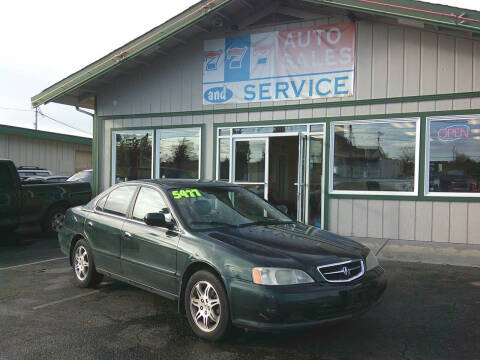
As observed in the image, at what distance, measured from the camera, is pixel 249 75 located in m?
10.4

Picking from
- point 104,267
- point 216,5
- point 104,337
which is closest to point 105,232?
point 104,267

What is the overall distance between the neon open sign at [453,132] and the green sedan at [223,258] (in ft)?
15.7

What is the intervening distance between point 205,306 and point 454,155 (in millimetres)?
6598

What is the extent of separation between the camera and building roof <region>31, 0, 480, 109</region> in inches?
300

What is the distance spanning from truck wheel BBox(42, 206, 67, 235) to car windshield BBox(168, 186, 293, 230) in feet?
22.3

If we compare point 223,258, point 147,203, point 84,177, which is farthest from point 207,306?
point 84,177

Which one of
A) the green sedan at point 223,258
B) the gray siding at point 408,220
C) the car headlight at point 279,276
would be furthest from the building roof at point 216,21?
the car headlight at point 279,276

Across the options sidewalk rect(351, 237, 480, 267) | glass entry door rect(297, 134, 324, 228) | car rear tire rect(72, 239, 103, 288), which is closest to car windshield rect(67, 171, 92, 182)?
glass entry door rect(297, 134, 324, 228)

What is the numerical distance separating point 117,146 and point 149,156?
3.82 ft

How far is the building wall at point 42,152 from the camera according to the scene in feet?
76.0

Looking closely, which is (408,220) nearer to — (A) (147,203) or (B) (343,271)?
(B) (343,271)

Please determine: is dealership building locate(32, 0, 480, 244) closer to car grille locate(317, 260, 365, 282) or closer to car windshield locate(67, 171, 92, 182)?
car windshield locate(67, 171, 92, 182)

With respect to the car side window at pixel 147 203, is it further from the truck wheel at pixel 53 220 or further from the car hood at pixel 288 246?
the truck wheel at pixel 53 220

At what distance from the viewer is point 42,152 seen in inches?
1000
